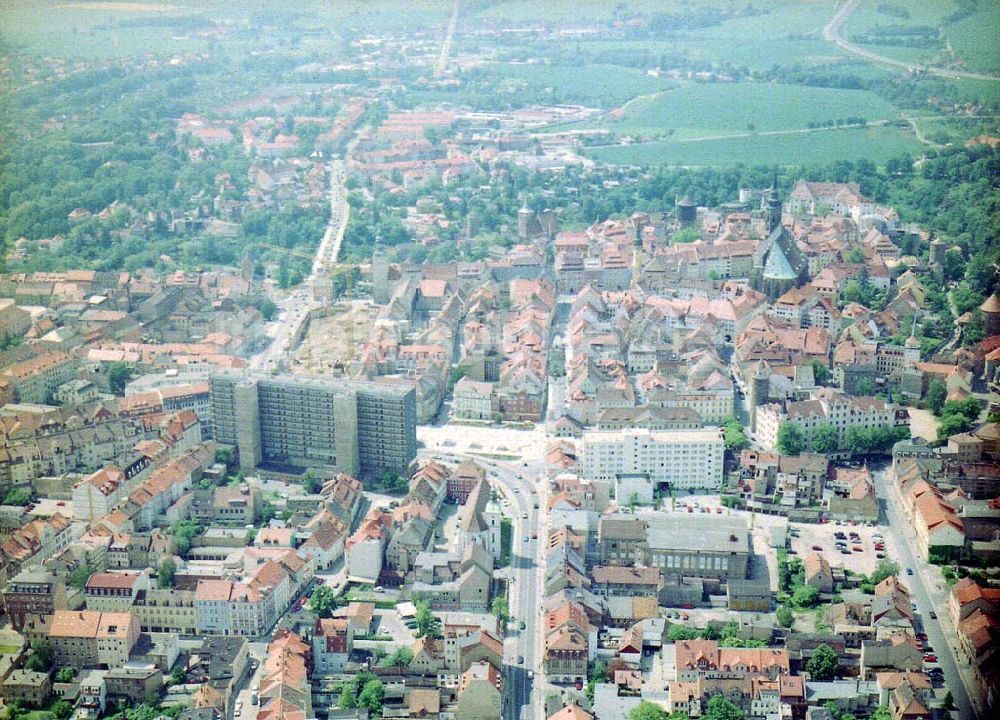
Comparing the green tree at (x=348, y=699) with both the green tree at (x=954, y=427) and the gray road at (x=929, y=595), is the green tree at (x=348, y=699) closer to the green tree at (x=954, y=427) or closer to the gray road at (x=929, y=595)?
the gray road at (x=929, y=595)

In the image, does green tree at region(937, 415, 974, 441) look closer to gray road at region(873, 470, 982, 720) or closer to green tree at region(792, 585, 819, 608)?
gray road at region(873, 470, 982, 720)

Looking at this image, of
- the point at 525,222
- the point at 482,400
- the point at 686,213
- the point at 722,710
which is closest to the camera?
the point at 722,710

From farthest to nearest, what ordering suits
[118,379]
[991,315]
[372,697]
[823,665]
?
[991,315]
[118,379]
[823,665]
[372,697]

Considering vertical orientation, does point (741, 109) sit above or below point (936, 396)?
below

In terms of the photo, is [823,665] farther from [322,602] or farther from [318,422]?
[318,422]

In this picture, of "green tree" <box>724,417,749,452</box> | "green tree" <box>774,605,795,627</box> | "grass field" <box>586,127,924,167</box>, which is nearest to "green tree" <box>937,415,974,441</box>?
"green tree" <box>724,417,749,452</box>

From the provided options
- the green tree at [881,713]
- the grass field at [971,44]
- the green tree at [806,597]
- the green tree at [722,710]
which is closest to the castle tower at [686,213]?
the grass field at [971,44]

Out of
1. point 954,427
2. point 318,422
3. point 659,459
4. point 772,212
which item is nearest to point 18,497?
point 318,422
